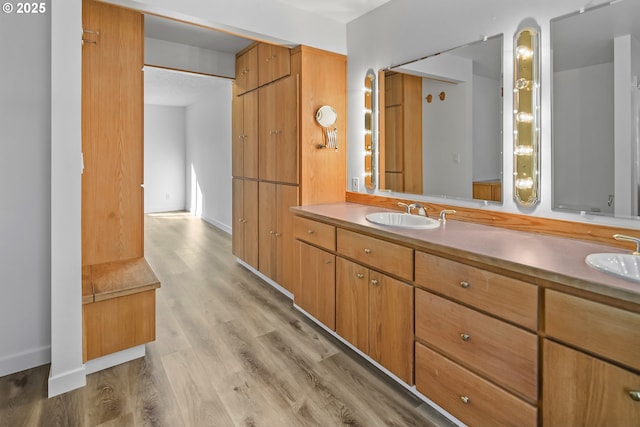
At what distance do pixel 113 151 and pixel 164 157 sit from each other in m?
6.56

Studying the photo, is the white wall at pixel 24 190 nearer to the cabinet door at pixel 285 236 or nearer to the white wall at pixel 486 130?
the cabinet door at pixel 285 236

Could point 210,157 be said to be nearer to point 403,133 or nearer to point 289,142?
point 289,142

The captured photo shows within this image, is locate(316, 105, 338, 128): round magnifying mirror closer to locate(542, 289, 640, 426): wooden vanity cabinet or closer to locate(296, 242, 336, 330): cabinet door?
locate(296, 242, 336, 330): cabinet door

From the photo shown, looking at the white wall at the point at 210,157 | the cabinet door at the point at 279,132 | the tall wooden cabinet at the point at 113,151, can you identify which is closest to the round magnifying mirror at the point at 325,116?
the cabinet door at the point at 279,132

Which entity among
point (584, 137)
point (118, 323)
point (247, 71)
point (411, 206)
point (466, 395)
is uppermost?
point (247, 71)

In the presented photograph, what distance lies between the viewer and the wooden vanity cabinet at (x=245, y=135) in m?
3.69

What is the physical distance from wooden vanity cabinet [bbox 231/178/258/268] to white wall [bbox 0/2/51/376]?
1.89 meters

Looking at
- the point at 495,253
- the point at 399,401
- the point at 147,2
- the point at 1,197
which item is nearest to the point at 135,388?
the point at 1,197

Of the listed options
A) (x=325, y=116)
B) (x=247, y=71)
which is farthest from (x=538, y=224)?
(x=247, y=71)

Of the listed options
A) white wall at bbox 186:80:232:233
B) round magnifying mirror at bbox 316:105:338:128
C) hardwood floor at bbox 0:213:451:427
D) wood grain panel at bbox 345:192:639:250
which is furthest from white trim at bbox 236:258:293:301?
white wall at bbox 186:80:232:233

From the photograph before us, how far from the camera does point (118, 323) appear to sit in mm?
2137

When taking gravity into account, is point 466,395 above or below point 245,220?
below

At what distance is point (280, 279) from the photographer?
3.35 metres

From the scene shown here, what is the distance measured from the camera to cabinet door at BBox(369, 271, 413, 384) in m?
1.82
